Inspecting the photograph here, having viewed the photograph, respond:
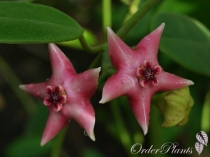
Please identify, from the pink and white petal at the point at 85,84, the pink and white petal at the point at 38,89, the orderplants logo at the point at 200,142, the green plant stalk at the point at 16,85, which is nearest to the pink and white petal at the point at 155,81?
the pink and white petal at the point at 85,84

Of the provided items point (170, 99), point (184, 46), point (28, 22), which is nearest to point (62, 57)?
point (28, 22)

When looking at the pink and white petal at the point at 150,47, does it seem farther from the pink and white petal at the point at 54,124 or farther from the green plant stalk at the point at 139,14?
the pink and white petal at the point at 54,124

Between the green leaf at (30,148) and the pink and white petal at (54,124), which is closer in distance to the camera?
the pink and white petal at (54,124)

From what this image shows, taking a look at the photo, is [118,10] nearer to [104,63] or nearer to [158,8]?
[158,8]

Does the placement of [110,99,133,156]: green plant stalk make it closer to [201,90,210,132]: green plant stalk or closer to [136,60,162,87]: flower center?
[201,90,210,132]: green plant stalk

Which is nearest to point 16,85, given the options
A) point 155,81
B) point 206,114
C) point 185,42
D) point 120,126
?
point 120,126

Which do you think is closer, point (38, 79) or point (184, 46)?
point (184, 46)
